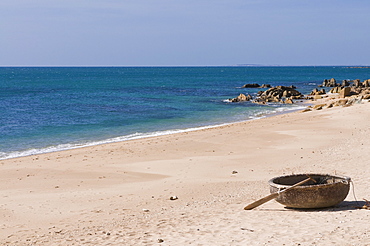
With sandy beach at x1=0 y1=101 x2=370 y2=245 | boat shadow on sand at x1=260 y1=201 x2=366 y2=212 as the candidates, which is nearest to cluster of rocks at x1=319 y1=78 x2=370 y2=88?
sandy beach at x1=0 y1=101 x2=370 y2=245

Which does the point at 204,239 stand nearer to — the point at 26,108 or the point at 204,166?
the point at 204,166

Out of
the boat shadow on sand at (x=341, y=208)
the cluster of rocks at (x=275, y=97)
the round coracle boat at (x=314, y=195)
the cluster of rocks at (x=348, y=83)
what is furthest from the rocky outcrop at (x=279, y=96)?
the round coracle boat at (x=314, y=195)

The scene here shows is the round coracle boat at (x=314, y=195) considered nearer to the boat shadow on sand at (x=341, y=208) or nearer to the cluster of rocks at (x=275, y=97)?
the boat shadow on sand at (x=341, y=208)

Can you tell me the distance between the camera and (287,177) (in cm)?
1046

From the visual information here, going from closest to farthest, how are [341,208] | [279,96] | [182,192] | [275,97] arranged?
1. [341,208]
2. [182,192]
3. [275,97]
4. [279,96]

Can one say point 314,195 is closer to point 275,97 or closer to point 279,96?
point 275,97

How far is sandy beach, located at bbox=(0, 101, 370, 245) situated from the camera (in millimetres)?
8102

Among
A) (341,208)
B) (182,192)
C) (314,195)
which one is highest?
Answer: (314,195)

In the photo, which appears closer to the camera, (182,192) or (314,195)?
(314,195)

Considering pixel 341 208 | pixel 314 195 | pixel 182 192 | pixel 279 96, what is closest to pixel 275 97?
pixel 279 96

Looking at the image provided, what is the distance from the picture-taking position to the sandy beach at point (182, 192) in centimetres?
810

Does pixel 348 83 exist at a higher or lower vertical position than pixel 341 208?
lower

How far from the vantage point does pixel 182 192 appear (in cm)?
1187

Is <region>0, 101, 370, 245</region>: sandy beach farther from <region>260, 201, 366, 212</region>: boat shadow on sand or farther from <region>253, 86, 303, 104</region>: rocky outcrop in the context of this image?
<region>253, 86, 303, 104</region>: rocky outcrop
